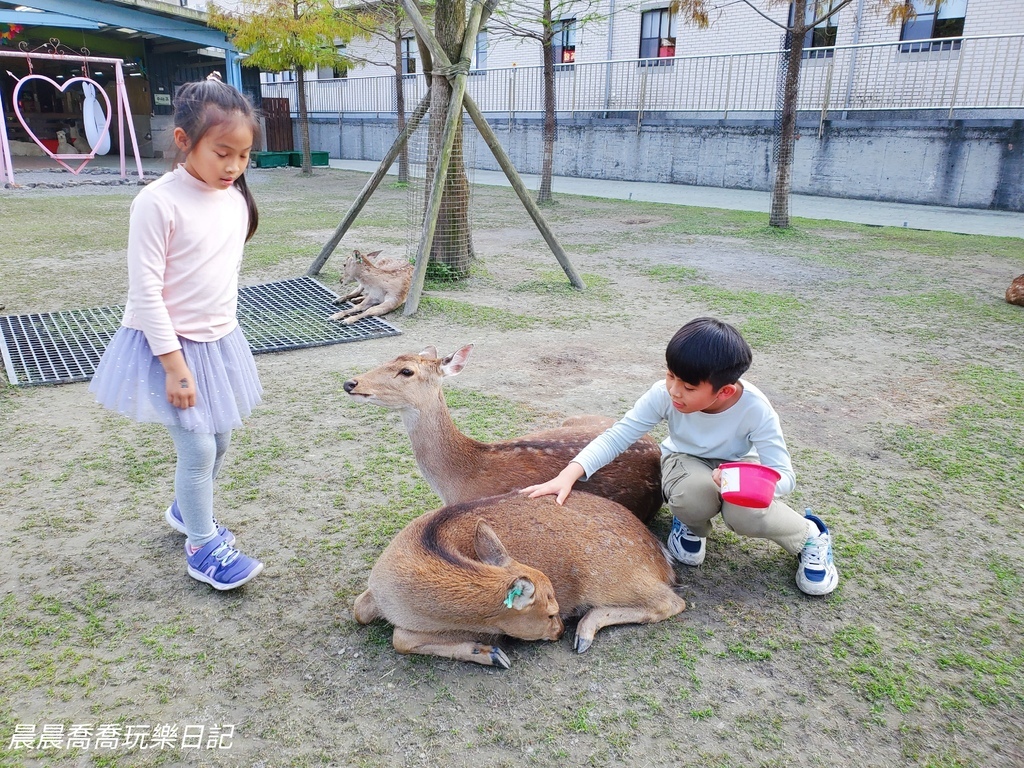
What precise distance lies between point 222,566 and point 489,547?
1.04 m

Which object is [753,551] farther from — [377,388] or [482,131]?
[482,131]

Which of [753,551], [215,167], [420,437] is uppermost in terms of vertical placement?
[215,167]

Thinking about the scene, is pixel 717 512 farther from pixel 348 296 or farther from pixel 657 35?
pixel 657 35

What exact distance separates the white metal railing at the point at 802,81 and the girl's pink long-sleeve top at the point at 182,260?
15075mm

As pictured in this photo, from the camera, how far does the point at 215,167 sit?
259 cm

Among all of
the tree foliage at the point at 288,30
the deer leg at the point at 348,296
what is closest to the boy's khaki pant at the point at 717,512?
the deer leg at the point at 348,296

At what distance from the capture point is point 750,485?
265 cm

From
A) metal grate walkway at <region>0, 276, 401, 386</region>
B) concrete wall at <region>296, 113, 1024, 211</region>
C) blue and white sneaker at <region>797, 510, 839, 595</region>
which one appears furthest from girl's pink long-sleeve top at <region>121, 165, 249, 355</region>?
concrete wall at <region>296, 113, 1024, 211</region>

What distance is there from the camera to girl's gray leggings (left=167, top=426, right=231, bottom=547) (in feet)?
9.02

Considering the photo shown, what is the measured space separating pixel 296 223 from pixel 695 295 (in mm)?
6886

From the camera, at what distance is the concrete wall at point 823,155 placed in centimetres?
1382

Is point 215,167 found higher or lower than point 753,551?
higher

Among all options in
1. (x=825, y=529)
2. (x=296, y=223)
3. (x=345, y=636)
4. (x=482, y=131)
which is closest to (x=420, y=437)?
(x=345, y=636)

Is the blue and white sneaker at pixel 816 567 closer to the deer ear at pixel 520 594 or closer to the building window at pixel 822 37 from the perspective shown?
the deer ear at pixel 520 594
